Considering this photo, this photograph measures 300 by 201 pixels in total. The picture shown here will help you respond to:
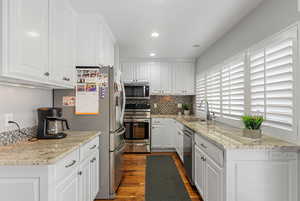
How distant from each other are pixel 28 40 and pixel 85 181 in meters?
1.41

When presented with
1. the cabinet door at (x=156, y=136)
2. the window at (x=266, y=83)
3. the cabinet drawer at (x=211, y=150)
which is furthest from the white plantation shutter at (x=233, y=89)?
the cabinet door at (x=156, y=136)

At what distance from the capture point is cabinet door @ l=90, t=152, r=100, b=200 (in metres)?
2.11

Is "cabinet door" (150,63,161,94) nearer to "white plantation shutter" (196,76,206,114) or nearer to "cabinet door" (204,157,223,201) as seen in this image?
"white plantation shutter" (196,76,206,114)

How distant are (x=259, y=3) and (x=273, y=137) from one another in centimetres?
152

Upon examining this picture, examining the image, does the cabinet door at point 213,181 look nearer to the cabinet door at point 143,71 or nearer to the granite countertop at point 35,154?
the granite countertop at point 35,154

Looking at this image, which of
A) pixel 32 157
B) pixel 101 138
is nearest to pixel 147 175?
pixel 101 138

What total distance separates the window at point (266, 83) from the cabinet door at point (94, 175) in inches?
79.3

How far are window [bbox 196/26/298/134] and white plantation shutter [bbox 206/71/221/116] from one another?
0.20 meters

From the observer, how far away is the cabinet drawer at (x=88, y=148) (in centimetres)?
180

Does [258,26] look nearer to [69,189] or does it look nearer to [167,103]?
[69,189]

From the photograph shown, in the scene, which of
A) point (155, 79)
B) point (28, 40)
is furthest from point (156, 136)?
point (28, 40)

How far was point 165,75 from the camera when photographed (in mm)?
4914

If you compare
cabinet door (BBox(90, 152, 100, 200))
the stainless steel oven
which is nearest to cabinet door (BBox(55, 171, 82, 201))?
cabinet door (BBox(90, 152, 100, 200))

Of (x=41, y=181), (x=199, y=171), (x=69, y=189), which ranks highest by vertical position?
(x=41, y=181)
